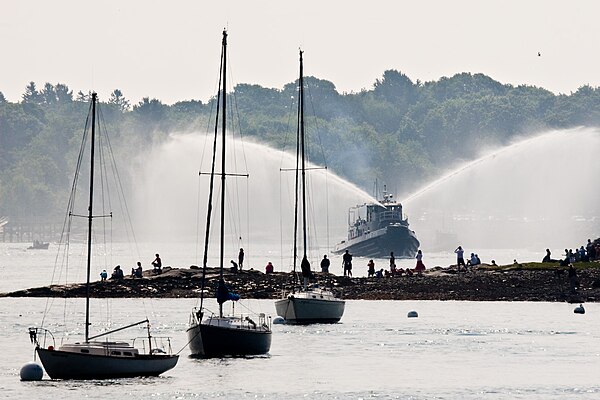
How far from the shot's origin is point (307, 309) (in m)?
81.9

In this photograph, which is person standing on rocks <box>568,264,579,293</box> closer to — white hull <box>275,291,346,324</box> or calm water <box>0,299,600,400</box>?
calm water <box>0,299,600,400</box>

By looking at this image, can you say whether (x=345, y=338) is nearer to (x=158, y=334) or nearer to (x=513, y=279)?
(x=158, y=334)

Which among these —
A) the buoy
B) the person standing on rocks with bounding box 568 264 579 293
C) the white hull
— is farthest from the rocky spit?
the buoy

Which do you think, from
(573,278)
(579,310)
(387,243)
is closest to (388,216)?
(387,243)

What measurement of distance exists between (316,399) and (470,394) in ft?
17.4

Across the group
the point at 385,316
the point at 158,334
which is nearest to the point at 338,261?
the point at 385,316

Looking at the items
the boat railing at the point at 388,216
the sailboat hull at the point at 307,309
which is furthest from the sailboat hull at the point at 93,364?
the boat railing at the point at 388,216

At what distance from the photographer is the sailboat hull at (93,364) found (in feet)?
195

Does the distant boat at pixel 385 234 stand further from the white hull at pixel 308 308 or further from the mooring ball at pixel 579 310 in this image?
the white hull at pixel 308 308

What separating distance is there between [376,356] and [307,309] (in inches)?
484

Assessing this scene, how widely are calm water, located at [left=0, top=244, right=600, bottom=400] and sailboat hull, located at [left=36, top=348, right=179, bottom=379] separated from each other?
46 centimetres

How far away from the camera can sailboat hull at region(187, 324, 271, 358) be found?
217 feet

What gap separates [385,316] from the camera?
89188mm

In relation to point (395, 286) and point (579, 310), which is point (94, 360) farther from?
point (395, 286)
